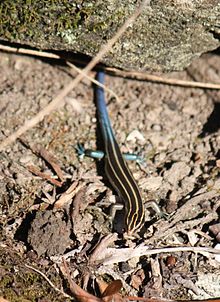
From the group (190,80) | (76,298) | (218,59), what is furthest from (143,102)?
(76,298)

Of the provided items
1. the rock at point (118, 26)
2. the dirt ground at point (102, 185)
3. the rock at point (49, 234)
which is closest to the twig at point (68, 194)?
the dirt ground at point (102, 185)

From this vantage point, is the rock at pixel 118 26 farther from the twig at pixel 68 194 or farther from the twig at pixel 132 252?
the twig at pixel 132 252

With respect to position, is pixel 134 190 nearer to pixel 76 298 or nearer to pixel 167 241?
pixel 167 241

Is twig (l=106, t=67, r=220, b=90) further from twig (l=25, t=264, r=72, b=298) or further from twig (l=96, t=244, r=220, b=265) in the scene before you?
twig (l=25, t=264, r=72, b=298)

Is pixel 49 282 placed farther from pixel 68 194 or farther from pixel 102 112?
pixel 102 112

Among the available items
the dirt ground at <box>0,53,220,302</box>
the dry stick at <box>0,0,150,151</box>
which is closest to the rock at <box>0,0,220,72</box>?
the dry stick at <box>0,0,150,151</box>

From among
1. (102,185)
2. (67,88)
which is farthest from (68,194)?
(67,88)
